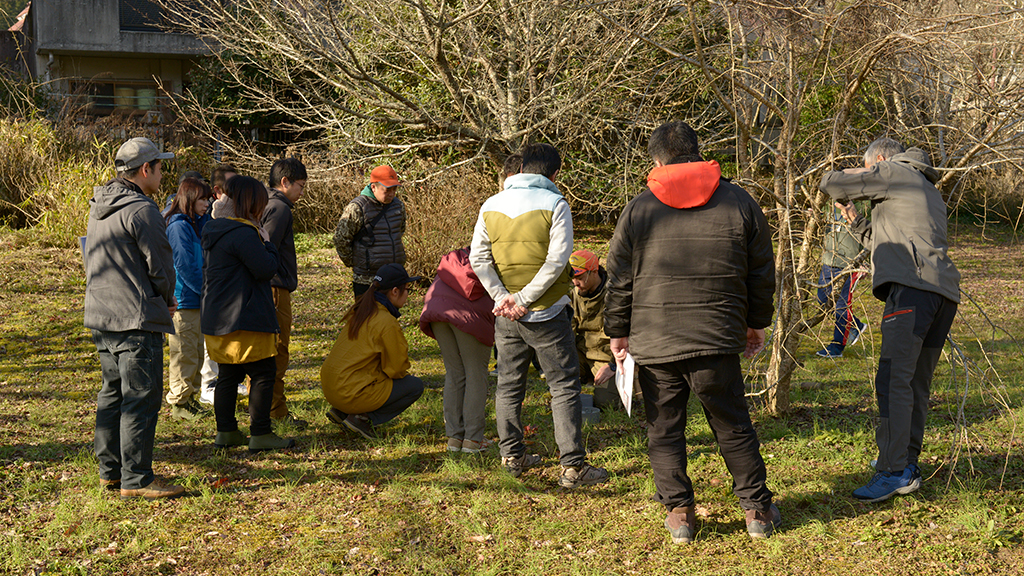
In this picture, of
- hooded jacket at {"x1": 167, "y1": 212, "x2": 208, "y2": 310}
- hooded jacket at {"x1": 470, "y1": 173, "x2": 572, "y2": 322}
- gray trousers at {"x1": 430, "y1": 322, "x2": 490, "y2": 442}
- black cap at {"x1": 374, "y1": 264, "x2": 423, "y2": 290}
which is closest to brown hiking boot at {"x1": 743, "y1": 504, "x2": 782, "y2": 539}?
hooded jacket at {"x1": 470, "y1": 173, "x2": 572, "y2": 322}

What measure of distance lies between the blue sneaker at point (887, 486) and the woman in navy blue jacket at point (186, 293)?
4.37 m

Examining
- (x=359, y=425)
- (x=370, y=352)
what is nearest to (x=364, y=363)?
(x=370, y=352)

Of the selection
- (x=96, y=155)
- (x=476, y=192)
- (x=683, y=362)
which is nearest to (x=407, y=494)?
(x=683, y=362)

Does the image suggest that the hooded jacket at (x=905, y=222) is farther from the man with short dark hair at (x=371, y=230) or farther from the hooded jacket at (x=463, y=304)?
the man with short dark hair at (x=371, y=230)

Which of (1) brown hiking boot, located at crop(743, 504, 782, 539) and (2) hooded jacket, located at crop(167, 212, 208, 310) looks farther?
(2) hooded jacket, located at crop(167, 212, 208, 310)

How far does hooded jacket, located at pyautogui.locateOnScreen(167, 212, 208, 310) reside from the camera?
215 inches

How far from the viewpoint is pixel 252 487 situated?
4.38 m

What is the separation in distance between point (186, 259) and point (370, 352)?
163 centimetres

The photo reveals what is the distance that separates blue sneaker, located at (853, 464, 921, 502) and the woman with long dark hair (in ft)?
11.3

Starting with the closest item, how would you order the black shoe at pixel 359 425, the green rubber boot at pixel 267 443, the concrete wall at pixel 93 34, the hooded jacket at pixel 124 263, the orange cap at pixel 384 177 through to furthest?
the hooded jacket at pixel 124 263 → the green rubber boot at pixel 267 443 → the black shoe at pixel 359 425 → the orange cap at pixel 384 177 → the concrete wall at pixel 93 34

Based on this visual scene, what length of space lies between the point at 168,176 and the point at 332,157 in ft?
15.5

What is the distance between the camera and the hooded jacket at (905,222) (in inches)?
152

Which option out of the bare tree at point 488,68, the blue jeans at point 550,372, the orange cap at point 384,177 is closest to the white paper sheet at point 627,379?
the blue jeans at point 550,372

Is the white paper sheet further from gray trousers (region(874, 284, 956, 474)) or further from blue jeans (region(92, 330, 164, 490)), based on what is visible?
blue jeans (region(92, 330, 164, 490))
